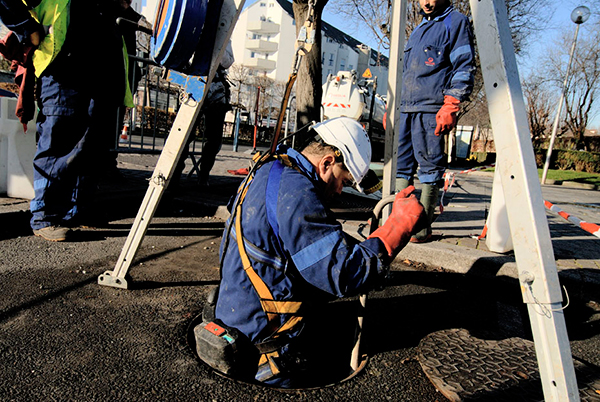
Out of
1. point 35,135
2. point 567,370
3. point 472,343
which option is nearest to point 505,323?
point 472,343

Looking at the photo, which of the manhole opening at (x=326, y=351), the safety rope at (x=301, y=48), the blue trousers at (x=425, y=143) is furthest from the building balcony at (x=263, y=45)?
the manhole opening at (x=326, y=351)

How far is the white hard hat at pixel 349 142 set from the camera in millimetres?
2062

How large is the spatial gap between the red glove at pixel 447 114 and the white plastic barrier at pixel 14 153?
405 cm

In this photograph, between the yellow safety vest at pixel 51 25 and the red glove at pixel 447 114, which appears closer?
the yellow safety vest at pixel 51 25

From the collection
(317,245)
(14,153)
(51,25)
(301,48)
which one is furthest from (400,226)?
(14,153)

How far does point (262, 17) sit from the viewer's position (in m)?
64.1

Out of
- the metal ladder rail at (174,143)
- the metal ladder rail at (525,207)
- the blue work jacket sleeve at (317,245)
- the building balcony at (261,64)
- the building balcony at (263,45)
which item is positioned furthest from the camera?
the building balcony at (263,45)

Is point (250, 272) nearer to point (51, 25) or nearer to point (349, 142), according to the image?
point (349, 142)

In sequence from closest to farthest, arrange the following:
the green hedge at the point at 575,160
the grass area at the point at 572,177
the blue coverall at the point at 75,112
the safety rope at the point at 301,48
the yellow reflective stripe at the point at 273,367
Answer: the yellow reflective stripe at the point at 273,367
the safety rope at the point at 301,48
the blue coverall at the point at 75,112
the grass area at the point at 572,177
the green hedge at the point at 575,160

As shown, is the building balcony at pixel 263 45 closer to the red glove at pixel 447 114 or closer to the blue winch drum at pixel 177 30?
the red glove at pixel 447 114

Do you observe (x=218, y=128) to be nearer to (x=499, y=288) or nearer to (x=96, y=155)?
(x=96, y=155)

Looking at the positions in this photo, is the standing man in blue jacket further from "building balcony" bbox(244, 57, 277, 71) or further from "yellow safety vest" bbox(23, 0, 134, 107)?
"building balcony" bbox(244, 57, 277, 71)

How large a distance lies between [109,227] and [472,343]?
3.30m

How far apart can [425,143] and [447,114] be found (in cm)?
48
